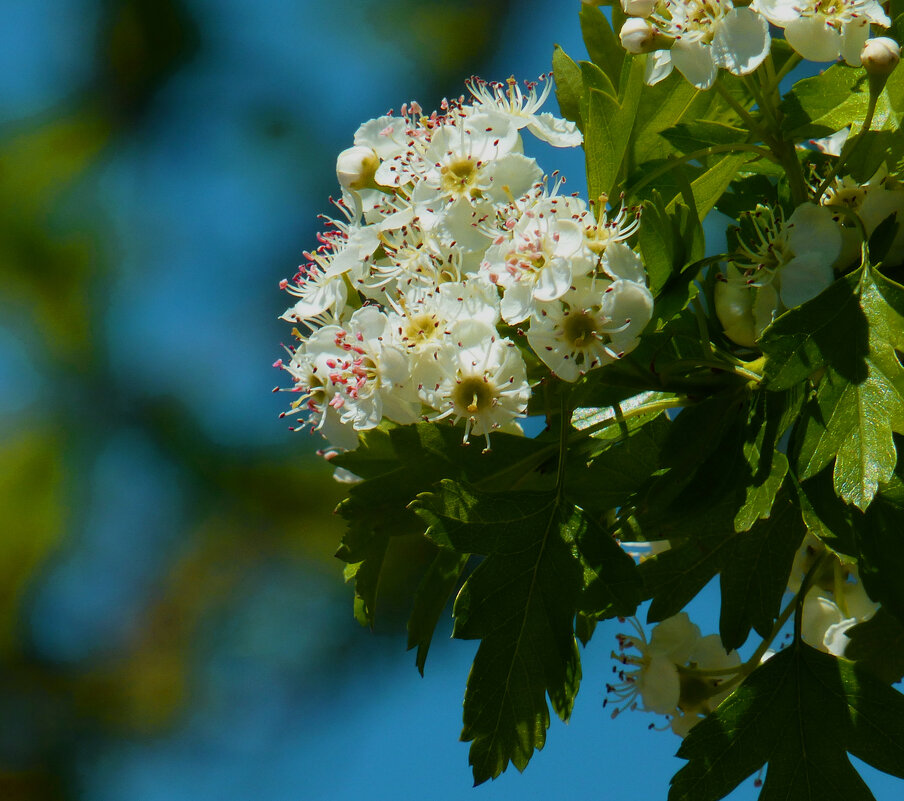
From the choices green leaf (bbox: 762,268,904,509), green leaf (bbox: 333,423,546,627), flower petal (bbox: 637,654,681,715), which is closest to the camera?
green leaf (bbox: 762,268,904,509)

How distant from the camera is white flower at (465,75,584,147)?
0.69 meters

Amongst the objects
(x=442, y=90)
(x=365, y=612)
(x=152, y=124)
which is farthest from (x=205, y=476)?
(x=365, y=612)

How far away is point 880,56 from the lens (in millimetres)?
584

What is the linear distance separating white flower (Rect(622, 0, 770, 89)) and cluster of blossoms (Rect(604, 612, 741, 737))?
0.44 meters

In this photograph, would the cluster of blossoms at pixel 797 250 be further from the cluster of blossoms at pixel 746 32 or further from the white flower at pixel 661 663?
the white flower at pixel 661 663

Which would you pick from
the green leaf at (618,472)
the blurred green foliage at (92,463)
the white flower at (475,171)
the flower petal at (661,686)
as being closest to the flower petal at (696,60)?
the white flower at (475,171)

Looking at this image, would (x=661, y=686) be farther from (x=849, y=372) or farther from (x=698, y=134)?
(x=698, y=134)

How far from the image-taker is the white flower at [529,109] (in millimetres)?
693

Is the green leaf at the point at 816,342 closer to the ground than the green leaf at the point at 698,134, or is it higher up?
closer to the ground

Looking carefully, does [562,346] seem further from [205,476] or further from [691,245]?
[205,476]

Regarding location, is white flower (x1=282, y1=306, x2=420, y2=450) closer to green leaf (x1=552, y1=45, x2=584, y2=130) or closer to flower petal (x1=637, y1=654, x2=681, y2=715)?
green leaf (x1=552, y1=45, x2=584, y2=130)

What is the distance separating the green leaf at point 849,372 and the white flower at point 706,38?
0.48 ft

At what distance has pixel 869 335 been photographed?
0.60 metres

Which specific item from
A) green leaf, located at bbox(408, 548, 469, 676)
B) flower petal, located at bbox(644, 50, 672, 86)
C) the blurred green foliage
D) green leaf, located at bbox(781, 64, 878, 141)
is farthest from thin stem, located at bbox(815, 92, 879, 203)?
the blurred green foliage
